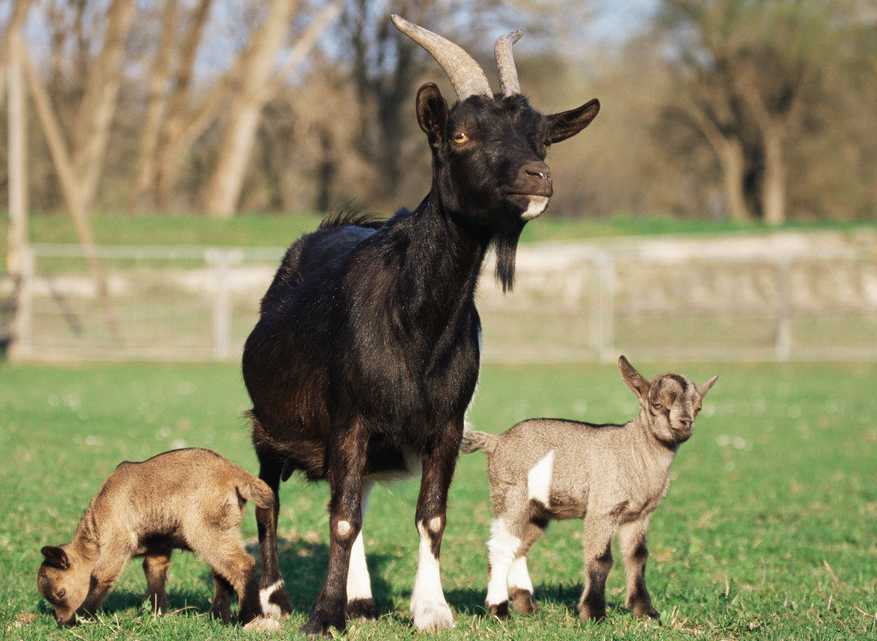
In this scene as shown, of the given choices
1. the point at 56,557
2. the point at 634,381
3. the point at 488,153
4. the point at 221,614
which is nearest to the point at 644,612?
the point at 634,381

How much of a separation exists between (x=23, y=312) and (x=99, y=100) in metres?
16.0

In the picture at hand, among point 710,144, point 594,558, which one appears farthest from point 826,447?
point 710,144

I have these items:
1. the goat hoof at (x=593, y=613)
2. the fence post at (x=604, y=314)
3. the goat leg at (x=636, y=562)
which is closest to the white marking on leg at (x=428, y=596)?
the goat hoof at (x=593, y=613)

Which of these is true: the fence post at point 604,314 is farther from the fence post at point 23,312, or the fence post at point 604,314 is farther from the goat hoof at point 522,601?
the goat hoof at point 522,601

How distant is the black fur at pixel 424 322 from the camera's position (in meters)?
6.18

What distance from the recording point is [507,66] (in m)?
6.88

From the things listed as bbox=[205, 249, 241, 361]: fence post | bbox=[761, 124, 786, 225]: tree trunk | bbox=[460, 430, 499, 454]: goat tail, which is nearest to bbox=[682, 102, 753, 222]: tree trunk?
bbox=[761, 124, 786, 225]: tree trunk

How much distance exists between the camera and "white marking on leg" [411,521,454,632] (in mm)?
6422

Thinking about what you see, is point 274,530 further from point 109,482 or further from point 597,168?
point 597,168

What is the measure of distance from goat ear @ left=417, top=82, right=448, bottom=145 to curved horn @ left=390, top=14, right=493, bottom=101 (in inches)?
7.3

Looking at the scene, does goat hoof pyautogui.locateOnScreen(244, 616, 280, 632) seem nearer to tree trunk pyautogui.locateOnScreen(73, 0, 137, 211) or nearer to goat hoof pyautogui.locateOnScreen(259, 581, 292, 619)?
goat hoof pyautogui.locateOnScreen(259, 581, 292, 619)

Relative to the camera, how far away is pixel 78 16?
49.8 m

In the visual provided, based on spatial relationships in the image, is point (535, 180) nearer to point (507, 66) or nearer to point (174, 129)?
point (507, 66)

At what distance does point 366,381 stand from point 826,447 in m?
11.2
